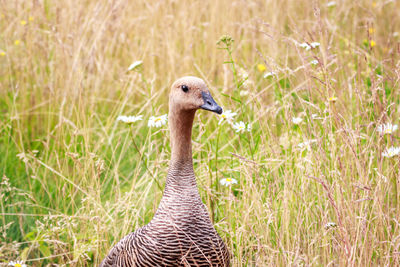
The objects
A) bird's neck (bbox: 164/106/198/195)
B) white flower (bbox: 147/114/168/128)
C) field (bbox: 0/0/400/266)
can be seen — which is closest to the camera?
bird's neck (bbox: 164/106/198/195)

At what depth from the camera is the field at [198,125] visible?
2611 mm

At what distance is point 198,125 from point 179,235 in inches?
62.2

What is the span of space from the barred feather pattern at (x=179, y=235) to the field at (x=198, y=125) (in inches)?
9.4

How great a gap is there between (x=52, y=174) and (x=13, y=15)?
176cm

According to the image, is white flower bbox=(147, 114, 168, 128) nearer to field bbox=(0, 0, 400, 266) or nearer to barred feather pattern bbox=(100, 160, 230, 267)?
field bbox=(0, 0, 400, 266)

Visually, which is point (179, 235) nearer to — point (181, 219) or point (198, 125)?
point (181, 219)

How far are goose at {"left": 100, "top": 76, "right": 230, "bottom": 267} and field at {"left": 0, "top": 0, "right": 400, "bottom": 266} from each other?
26cm

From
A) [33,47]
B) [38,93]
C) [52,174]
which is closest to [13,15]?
[33,47]

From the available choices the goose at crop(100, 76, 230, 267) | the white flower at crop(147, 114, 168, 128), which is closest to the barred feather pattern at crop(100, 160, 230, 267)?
the goose at crop(100, 76, 230, 267)

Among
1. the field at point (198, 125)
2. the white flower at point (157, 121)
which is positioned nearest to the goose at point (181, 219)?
the field at point (198, 125)

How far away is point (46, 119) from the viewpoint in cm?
418

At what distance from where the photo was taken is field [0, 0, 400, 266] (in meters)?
2.61

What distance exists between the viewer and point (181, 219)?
2299 millimetres

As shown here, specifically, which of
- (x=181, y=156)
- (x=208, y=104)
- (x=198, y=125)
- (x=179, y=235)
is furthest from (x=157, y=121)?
(x=198, y=125)
